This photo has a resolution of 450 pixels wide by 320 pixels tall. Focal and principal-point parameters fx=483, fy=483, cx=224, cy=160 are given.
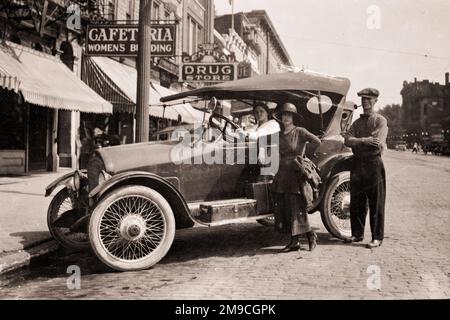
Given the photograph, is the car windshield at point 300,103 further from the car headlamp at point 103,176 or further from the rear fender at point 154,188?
the car headlamp at point 103,176

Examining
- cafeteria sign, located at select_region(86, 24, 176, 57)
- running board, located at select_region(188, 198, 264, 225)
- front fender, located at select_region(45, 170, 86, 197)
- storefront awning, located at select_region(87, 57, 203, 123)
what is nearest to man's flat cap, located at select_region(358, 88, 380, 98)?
running board, located at select_region(188, 198, 264, 225)

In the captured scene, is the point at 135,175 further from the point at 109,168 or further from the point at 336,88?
the point at 336,88

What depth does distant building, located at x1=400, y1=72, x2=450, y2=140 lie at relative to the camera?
6169 cm

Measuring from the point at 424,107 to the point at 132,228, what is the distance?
84706 millimetres

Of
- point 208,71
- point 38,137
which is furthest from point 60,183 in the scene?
point 208,71

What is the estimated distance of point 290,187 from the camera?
18.5 feet

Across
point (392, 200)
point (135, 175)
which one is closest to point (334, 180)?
point (135, 175)

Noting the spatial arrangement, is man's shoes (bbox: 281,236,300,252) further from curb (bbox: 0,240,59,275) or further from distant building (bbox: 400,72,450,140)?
distant building (bbox: 400,72,450,140)

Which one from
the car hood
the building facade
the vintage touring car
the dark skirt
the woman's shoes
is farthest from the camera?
the building facade

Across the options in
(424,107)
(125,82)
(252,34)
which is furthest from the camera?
(424,107)

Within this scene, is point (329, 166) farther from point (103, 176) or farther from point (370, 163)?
point (103, 176)

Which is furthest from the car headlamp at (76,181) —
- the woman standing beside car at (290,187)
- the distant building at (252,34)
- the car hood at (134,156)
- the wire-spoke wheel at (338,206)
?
the distant building at (252,34)

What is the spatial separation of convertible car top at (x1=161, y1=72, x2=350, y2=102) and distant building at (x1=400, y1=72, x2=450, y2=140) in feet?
178

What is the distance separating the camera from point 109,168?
510cm
